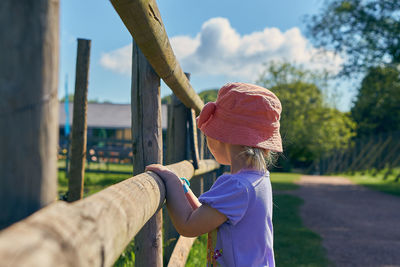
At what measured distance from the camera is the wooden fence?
0.63 meters

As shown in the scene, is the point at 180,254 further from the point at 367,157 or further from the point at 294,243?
the point at 367,157

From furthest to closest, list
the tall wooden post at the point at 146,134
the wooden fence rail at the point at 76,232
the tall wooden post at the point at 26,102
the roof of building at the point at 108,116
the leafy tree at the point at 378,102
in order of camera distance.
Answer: the roof of building at the point at 108,116 → the leafy tree at the point at 378,102 → the tall wooden post at the point at 146,134 → the tall wooden post at the point at 26,102 → the wooden fence rail at the point at 76,232

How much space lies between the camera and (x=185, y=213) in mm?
1688

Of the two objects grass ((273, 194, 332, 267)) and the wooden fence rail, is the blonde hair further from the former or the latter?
grass ((273, 194, 332, 267))

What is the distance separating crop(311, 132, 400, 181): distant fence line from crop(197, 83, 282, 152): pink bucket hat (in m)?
18.1

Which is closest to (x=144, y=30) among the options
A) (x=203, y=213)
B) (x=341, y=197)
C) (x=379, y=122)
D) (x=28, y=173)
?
(x=203, y=213)

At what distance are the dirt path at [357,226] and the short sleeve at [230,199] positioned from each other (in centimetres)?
385

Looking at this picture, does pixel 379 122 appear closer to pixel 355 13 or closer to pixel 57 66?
pixel 355 13

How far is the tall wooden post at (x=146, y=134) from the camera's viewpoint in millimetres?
2049

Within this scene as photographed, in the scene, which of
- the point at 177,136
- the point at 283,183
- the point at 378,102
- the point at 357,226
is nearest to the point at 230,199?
the point at 177,136

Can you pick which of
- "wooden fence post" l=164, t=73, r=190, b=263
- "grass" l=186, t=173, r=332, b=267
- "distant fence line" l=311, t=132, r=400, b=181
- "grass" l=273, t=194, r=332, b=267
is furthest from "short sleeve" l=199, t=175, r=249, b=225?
"distant fence line" l=311, t=132, r=400, b=181

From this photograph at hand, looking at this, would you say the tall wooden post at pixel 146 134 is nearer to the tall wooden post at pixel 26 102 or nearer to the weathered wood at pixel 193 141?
the weathered wood at pixel 193 141

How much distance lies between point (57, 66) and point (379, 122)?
3707cm

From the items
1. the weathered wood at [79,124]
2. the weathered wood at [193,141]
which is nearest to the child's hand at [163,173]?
the weathered wood at [193,141]
